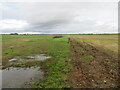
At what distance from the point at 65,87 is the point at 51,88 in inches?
29.2

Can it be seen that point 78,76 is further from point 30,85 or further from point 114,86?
point 30,85

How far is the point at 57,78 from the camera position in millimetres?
5480

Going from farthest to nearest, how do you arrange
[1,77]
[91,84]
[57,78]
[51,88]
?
[1,77] → [57,78] → [91,84] → [51,88]

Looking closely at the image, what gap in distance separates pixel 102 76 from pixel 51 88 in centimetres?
348

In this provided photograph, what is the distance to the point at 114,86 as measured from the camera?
4707mm

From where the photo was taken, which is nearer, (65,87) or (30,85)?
(65,87)

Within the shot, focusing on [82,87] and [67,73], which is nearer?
[82,87]

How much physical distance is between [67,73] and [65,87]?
1.59 meters

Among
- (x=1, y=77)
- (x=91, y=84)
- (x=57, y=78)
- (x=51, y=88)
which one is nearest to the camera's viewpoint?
(x=51, y=88)

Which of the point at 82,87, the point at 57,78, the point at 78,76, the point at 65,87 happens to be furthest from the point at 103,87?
the point at 57,78

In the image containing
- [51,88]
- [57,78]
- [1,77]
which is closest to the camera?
[51,88]

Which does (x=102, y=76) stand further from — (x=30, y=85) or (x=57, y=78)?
(x=30, y=85)

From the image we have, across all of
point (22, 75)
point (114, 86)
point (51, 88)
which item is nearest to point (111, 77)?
point (114, 86)

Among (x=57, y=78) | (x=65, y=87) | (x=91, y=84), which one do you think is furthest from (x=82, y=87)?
(x=57, y=78)
